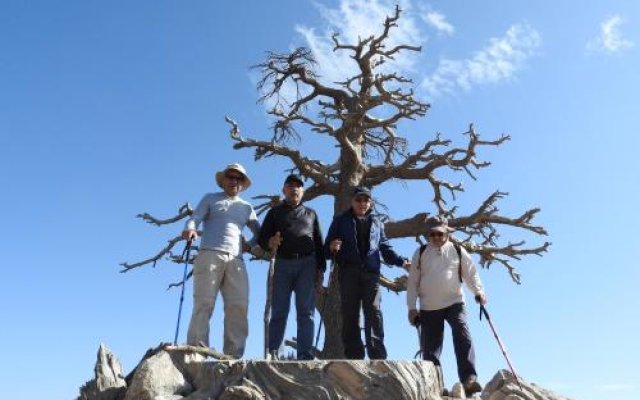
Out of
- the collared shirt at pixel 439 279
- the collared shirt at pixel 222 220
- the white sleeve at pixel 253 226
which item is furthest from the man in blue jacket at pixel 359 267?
the collared shirt at pixel 222 220

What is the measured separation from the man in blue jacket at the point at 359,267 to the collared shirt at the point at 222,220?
1032 millimetres

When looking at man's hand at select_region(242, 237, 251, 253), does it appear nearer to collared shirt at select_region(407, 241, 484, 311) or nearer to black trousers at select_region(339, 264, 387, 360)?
black trousers at select_region(339, 264, 387, 360)

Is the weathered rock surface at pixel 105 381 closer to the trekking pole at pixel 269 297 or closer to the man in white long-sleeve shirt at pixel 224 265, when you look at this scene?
the man in white long-sleeve shirt at pixel 224 265

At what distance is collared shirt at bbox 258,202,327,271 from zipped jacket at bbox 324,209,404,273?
0.17 metres

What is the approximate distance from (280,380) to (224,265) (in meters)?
1.92

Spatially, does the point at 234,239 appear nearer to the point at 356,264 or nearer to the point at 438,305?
the point at 356,264

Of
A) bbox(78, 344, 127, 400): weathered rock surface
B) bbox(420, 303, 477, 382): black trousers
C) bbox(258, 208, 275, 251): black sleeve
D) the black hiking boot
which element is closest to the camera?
bbox(78, 344, 127, 400): weathered rock surface

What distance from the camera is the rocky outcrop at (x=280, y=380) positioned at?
16.8ft

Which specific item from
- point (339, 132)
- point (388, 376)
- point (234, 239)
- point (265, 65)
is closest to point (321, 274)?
point (234, 239)

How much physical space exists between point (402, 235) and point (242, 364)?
8159 mm

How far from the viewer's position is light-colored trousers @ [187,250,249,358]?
6.66m

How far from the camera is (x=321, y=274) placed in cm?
718

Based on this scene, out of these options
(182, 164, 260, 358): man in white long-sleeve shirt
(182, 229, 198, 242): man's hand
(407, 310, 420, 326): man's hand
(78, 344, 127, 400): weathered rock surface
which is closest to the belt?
(182, 164, 260, 358): man in white long-sleeve shirt

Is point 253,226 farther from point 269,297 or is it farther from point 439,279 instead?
point 439,279
